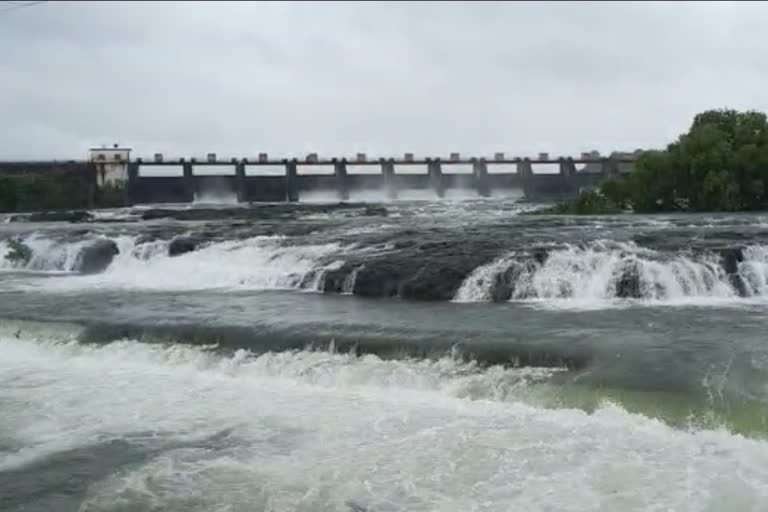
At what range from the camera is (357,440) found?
8.20 meters

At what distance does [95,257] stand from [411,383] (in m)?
16.2

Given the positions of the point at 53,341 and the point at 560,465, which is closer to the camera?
the point at 560,465

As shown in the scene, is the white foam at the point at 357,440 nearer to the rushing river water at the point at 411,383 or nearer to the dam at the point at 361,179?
the rushing river water at the point at 411,383

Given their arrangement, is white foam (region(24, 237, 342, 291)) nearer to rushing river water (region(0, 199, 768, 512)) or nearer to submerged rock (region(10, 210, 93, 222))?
rushing river water (region(0, 199, 768, 512))

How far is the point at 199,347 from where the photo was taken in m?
12.0

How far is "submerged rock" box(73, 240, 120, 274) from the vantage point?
23.1m

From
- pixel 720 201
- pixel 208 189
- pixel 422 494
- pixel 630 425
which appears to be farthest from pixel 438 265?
pixel 208 189

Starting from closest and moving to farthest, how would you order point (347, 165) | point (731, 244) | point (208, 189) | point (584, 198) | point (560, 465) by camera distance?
point (560, 465) → point (731, 244) → point (584, 198) → point (208, 189) → point (347, 165)

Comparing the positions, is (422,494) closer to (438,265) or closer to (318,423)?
(318,423)

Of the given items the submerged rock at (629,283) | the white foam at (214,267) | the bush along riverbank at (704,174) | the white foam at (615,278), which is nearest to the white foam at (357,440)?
the white foam at (615,278)

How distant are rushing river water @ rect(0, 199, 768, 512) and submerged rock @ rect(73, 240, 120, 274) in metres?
4.29

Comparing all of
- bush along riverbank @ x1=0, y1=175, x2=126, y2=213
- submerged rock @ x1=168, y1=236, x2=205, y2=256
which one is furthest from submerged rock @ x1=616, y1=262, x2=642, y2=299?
bush along riverbank @ x1=0, y1=175, x2=126, y2=213

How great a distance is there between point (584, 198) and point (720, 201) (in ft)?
18.8

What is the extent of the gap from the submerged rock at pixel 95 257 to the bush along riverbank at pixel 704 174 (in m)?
18.5
